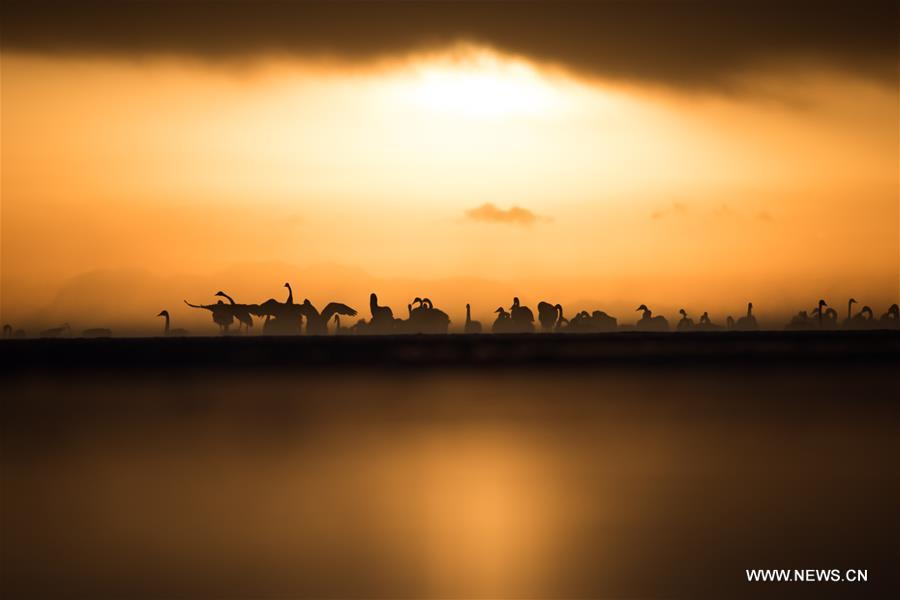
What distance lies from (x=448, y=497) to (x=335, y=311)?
3475 centimetres

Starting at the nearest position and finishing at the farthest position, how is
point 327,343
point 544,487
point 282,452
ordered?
1. point 544,487
2. point 282,452
3. point 327,343

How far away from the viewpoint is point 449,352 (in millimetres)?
50438

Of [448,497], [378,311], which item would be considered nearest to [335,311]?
[378,311]

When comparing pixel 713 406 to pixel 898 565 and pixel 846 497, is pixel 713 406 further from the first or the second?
pixel 898 565

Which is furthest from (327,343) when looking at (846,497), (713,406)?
(846,497)

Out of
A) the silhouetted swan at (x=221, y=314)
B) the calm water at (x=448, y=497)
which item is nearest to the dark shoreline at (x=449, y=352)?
the silhouetted swan at (x=221, y=314)

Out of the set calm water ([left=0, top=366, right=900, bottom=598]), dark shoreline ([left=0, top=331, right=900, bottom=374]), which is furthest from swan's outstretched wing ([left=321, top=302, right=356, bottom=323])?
calm water ([left=0, top=366, right=900, bottom=598])

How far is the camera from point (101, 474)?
15156 millimetres

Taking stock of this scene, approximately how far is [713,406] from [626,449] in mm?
7136

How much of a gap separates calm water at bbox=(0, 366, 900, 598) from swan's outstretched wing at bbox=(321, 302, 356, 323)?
21511 millimetres

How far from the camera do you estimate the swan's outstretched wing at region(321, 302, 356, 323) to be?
4816 centimetres

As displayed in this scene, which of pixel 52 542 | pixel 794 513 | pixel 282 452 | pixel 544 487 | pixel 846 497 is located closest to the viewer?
pixel 52 542

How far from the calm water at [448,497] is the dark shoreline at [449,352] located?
1999 cm

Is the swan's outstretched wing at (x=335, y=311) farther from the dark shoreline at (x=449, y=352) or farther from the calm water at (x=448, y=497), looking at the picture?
the calm water at (x=448, y=497)
